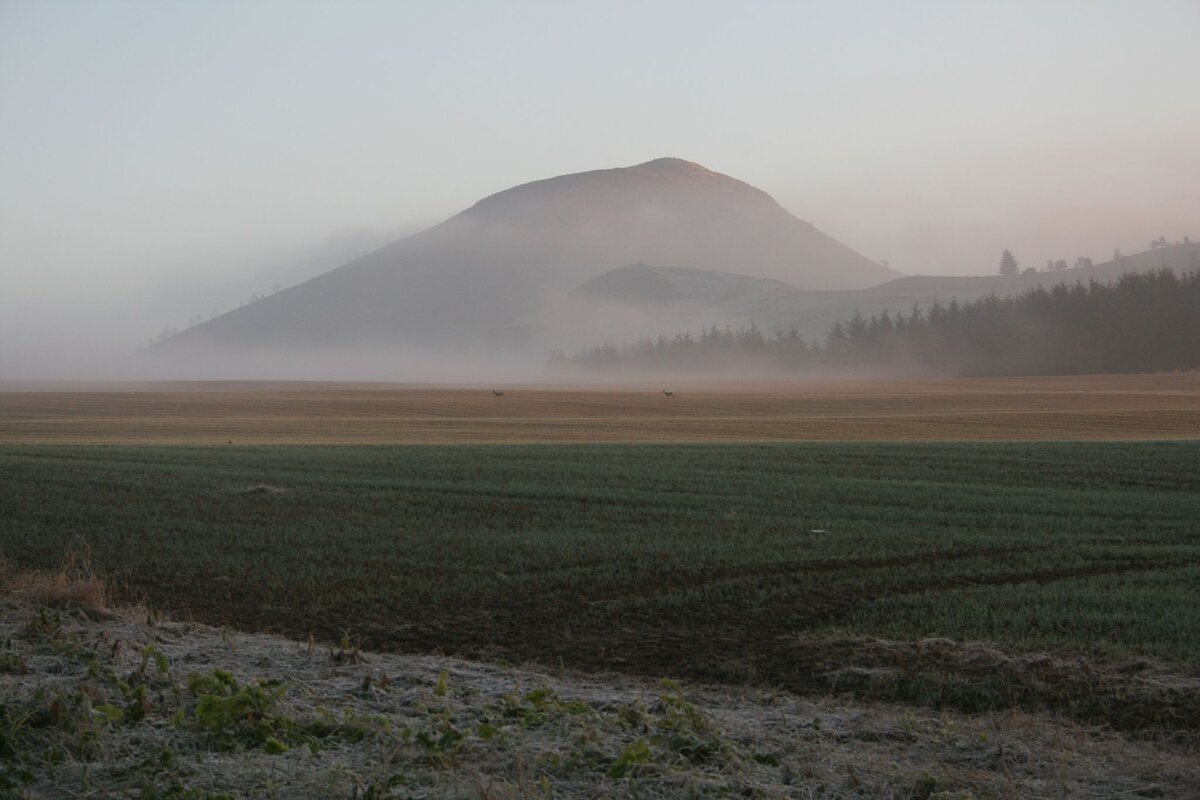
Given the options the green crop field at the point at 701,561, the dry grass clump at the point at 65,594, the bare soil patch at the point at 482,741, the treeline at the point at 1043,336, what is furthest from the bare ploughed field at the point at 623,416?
the bare soil patch at the point at 482,741

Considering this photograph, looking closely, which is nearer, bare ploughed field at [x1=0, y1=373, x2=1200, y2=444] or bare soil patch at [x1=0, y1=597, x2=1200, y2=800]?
bare soil patch at [x1=0, y1=597, x2=1200, y2=800]

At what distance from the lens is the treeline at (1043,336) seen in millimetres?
104812

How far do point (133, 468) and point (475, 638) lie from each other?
1936 cm

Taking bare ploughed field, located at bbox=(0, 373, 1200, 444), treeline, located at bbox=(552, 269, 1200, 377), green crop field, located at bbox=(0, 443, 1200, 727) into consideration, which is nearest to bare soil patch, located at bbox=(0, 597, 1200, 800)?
green crop field, located at bbox=(0, 443, 1200, 727)

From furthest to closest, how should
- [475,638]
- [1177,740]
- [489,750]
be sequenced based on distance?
[475,638]
[1177,740]
[489,750]

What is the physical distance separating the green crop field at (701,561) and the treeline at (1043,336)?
8461cm

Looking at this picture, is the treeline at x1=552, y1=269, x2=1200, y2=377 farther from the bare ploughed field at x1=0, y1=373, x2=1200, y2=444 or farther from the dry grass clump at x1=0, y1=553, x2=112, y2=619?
the dry grass clump at x1=0, y1=553, x2=112, y2=619

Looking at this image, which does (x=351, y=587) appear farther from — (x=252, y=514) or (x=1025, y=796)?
(x=1025, y=796)

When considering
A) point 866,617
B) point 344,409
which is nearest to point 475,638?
point 866,617

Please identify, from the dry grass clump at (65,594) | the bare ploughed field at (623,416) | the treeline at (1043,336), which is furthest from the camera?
the treeline at (1043,336)

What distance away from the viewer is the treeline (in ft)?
344

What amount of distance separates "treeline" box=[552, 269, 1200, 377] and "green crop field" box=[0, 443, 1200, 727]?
3331 inches

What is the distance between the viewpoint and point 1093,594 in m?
13.6

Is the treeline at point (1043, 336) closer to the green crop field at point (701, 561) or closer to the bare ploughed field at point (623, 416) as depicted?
the bare ploughed field at point (623, 416)
